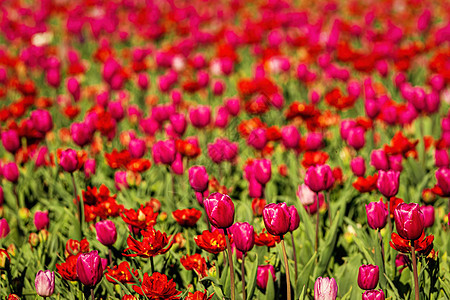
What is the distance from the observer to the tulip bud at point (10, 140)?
3.18 metres

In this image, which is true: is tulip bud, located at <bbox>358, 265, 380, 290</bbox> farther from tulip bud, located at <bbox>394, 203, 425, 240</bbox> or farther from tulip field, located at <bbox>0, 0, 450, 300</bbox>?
tulip bud, located at <bbox>394, 203, 425, 240</bbox>

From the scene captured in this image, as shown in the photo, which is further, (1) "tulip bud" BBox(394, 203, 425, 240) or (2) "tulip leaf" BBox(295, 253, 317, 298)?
(2) "tulip leaf" BBox(295, 253, 317, 298)

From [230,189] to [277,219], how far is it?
1.37 meters

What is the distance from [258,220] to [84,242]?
853 millimetres

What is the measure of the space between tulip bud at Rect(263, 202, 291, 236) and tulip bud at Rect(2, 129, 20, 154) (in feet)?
6.40

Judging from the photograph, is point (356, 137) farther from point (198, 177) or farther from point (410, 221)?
point (410, 221)

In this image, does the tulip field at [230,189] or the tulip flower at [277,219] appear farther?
the tulip field at [230,189]

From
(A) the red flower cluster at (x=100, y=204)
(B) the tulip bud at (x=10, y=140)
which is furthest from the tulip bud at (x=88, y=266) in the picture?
(B) the tulip bud at (x=10, y=140)

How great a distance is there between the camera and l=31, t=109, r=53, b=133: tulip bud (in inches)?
130

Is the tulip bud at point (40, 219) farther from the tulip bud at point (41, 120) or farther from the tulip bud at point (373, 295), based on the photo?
the tulip bud at point (373, 295)

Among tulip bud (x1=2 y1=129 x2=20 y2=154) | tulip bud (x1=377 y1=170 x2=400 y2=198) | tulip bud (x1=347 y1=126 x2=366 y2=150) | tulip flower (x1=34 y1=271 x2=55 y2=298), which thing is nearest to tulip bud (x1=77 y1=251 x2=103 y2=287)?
→ tulip flower (x1=34 y1=271 x2=55 y2=298)

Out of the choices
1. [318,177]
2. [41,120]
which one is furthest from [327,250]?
[41,120]

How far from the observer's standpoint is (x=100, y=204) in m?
2.49

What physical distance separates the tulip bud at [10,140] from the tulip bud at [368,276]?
218 cm
